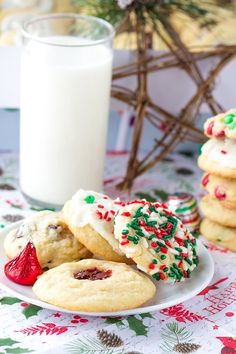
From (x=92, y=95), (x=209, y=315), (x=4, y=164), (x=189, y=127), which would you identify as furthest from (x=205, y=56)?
(x=209, y=315)

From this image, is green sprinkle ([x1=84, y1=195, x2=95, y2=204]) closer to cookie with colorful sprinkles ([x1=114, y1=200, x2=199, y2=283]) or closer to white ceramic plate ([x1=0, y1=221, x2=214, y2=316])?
cookie with colorful sprinkles ([x1=114, y1=200, x2=199, y2=283])

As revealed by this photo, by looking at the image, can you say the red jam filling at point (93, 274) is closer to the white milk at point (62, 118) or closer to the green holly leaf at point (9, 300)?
the green holly leaf at point (9, 300)

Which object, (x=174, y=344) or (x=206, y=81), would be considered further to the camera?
(x=206, y=81)

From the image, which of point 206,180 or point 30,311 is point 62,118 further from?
point 30,311

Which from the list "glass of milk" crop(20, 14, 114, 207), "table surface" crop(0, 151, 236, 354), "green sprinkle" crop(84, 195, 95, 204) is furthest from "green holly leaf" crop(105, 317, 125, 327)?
"glass of milk" crop(20, 14, 114, 207)

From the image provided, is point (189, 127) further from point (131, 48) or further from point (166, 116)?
point (131, 48)

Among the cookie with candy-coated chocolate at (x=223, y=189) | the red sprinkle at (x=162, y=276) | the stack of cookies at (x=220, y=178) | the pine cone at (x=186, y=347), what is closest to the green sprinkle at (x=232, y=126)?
the stack of cookies at (x=220, y=178)
